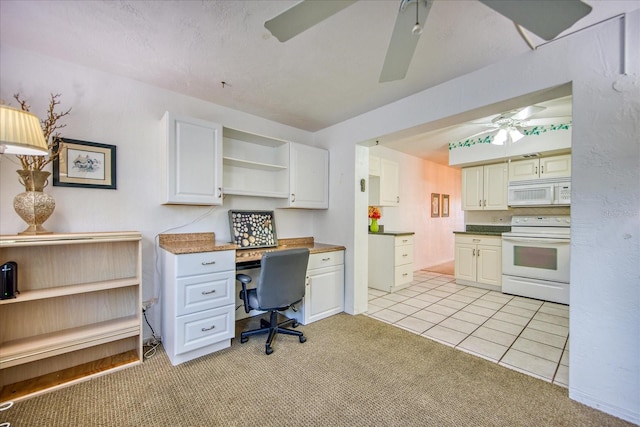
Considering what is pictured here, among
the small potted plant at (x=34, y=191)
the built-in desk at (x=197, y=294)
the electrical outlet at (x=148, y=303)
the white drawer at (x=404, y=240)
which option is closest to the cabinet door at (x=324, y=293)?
the built-in desk at (x=197, y=294)

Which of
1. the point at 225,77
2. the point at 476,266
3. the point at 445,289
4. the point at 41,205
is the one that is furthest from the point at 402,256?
the point at 41,205

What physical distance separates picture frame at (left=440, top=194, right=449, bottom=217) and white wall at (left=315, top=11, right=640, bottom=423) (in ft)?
15.7

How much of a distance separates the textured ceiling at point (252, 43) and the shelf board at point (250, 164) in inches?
25.3

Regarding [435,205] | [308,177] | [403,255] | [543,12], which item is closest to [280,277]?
[308,177]

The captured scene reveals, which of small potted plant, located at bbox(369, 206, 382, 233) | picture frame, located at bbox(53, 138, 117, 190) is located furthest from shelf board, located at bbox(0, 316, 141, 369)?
small potted plant, located at bbox(369, 206, 382, 233)

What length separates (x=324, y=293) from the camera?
2986 millimetres

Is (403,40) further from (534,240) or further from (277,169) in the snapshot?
(534,240)

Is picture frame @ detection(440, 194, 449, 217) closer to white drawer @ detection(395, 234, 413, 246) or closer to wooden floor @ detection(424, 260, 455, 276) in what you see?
wooden floor @ detection(424, 260, 455, 276)

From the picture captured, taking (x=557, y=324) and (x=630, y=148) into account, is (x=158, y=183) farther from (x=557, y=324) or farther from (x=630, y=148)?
(x=557, y=324)

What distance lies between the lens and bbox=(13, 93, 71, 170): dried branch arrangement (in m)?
1.83

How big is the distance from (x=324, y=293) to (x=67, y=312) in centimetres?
223

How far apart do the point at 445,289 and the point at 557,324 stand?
146 cm

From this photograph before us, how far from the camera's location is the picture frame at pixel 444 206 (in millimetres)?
6309

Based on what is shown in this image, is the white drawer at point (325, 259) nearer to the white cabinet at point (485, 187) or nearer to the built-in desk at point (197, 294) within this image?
the built-in desk at point (197, 294)
